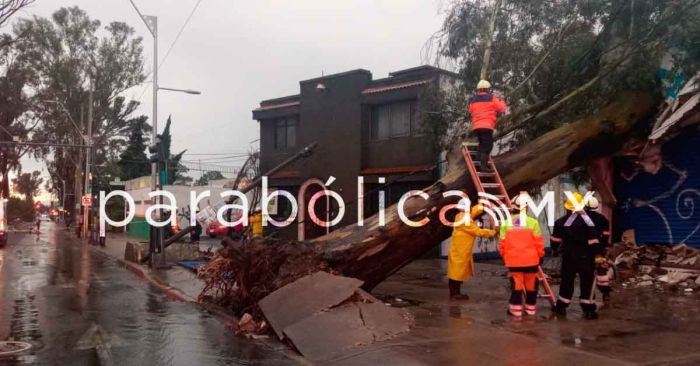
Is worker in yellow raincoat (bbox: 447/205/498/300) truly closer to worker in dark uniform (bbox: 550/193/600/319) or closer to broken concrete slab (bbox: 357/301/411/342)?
worker in dark uniform (bbox: 550/193/600/319)

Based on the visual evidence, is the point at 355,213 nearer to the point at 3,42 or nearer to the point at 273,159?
the point at 273,159

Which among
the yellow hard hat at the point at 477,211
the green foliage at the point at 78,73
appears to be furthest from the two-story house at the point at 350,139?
the green foliage at the point at 78,73

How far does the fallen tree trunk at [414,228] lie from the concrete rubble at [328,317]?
65cm

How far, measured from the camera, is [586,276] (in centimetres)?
837

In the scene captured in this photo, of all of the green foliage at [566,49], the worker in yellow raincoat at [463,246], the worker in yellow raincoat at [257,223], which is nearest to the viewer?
the worker in yellow raincoat at [463,246]

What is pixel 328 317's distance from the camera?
8.15m

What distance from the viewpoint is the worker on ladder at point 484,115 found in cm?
1022

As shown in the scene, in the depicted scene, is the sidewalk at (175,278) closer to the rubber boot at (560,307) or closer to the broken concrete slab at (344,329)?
the broken concrete slab at (344,329)

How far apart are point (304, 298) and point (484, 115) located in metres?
4.10

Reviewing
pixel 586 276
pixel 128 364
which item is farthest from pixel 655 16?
pixel 128 364

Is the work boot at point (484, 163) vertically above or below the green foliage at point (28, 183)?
below

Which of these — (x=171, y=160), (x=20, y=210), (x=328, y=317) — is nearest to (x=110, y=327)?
(x=328, y=317)

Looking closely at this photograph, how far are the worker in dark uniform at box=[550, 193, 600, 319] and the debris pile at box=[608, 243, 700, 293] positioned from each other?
3585mm

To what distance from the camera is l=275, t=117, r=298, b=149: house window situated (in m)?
26.0
